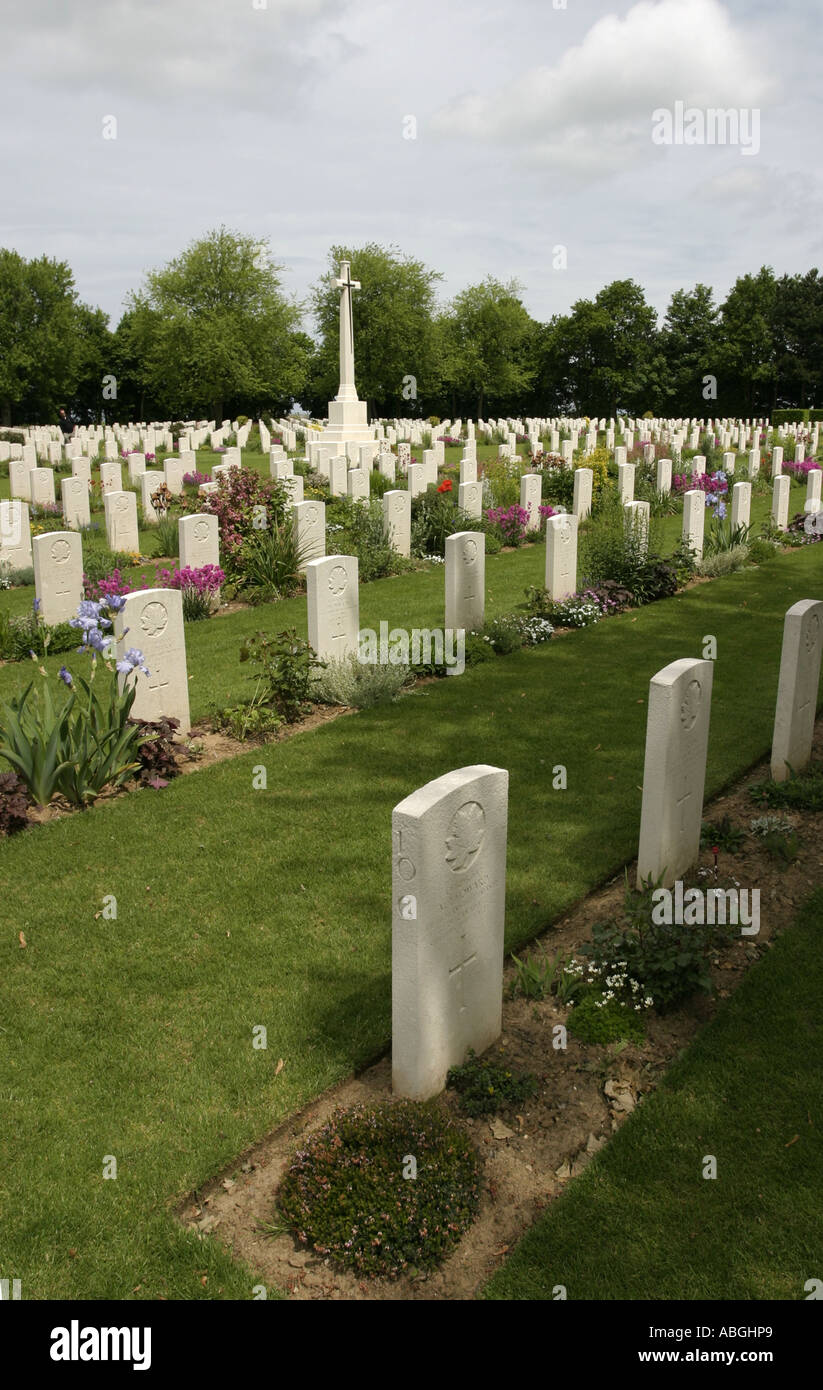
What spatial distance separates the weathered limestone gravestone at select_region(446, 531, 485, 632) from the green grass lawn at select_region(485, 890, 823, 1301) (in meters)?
6.56

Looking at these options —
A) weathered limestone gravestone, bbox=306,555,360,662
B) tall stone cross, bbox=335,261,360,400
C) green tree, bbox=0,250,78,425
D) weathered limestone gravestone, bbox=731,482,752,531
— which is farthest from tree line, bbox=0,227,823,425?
weathered limestone gravestone, bbox=306,555,360,662

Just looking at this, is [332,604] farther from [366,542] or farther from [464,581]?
[366,542]

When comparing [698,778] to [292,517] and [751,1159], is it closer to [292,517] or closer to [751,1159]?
[751,1159]

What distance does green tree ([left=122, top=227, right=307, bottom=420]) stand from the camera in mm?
42156

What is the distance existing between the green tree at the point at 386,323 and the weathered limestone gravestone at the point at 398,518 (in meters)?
36.2

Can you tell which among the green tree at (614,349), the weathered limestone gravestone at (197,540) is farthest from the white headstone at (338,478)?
the green tree at (614,349)

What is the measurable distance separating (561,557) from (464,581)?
1.62m

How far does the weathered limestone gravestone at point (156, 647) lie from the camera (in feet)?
23.9

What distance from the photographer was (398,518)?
1443 cm

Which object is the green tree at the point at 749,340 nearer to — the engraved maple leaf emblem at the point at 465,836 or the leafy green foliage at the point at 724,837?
the leafy green foliage at the point at 724,837

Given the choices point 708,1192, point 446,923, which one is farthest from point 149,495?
point 708,1192

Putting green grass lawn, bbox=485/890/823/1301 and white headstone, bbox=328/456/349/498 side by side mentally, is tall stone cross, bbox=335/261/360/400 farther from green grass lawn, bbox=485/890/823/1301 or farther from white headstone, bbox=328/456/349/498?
green grass lawn, bbox=485/890/823/1301

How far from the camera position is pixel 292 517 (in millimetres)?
12820
